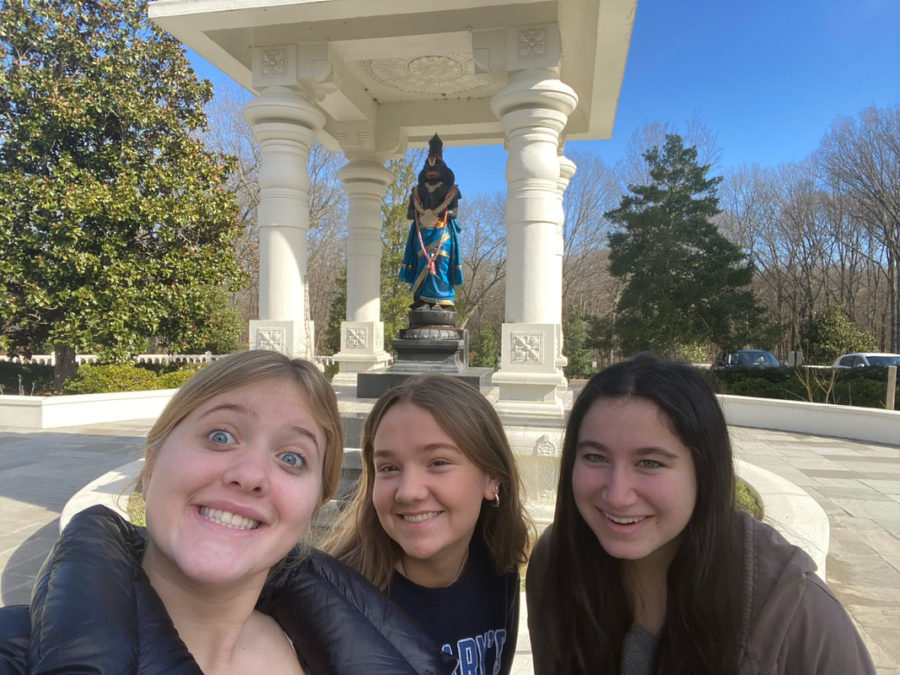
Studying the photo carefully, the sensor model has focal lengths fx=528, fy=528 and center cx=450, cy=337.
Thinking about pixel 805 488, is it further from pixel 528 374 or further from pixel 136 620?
Result: pixel 136 620

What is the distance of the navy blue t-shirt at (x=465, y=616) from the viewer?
1.58 m

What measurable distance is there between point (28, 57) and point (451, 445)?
49.8ft

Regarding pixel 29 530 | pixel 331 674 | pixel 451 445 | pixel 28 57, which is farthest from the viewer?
pixel 28 57

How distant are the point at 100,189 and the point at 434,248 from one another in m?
8.70

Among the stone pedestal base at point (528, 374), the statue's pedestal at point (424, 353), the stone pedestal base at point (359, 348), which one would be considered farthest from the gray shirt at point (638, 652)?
the stone pedestal base at point (359, 348)

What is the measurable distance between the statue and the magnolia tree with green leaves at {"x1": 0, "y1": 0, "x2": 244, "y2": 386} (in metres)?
7.89

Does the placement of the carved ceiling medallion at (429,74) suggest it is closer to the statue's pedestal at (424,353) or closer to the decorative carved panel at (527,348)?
the statue's pedestal at (424,353)

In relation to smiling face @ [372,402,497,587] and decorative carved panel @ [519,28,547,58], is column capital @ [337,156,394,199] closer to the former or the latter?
decorative carved panel @ [519,28,547,58]

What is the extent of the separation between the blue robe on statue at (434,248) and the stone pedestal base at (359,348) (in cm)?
193

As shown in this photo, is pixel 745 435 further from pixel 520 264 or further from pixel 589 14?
pixel 589 14

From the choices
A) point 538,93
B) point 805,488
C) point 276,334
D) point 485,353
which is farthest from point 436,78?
point 485,353

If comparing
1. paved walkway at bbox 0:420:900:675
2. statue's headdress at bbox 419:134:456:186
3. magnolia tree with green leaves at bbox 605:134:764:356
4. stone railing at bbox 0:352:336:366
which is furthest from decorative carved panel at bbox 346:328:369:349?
magnolia tree with green leaves at bbox 605:134:764:356

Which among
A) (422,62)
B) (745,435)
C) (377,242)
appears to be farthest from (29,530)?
(745,435)

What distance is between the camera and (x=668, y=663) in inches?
52.0
